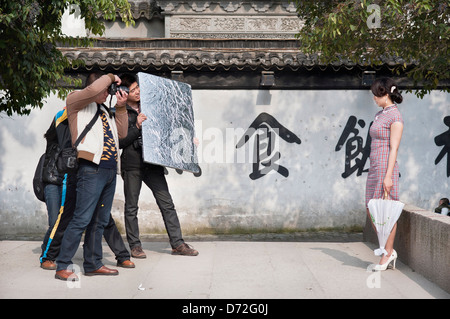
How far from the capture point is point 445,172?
10.9 meters

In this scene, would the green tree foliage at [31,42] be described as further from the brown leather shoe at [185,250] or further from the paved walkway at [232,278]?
the brown leather shoe at [185,250]

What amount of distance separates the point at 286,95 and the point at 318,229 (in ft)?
8.43

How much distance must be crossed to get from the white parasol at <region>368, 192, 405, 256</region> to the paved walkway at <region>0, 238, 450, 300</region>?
41 centimetres

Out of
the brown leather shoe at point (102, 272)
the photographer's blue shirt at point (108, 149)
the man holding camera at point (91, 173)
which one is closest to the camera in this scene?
the man holding camera at point (91, 173)

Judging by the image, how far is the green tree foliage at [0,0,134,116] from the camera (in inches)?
229

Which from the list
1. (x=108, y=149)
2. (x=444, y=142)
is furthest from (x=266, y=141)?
(x=108, y=149)

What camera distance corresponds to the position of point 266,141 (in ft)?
35.4

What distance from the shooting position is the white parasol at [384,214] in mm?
5719

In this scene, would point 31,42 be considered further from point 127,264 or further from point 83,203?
point 127,264

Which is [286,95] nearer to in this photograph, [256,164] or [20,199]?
[256,164]

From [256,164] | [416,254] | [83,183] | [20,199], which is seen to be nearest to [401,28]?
[416,254]

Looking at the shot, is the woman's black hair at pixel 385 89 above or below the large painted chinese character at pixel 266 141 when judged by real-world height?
above

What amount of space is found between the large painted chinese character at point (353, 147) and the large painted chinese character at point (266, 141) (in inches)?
34.7

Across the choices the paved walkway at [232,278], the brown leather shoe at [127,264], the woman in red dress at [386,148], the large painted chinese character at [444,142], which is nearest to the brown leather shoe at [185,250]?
the paved walkway at [232,278]
